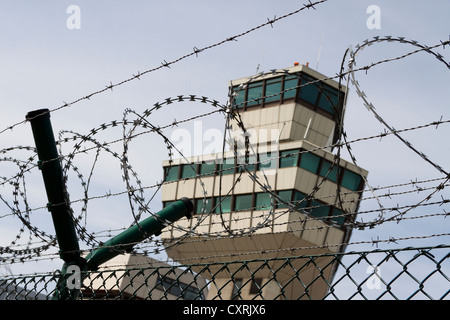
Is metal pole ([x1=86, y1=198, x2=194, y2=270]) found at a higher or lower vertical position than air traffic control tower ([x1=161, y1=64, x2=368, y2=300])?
lower

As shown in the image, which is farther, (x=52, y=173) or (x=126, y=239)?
(x=126, y=239)

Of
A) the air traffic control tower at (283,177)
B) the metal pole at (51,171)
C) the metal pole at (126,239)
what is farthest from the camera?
the air traffic control tower at (283,177)

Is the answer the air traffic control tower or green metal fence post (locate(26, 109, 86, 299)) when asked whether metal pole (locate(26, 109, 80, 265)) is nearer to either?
green metal fence post (locate(26, 109, 86, 299))

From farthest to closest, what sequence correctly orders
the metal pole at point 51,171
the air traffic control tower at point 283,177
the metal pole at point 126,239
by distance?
the air traffic control tower at point 283,177
the metal pole at point 126,239
the metal pole at point 51,171

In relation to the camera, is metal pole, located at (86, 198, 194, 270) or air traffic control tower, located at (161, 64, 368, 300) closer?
metal pole, located at (86, 198, 194, 270)

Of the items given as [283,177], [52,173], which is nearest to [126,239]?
[52,173]

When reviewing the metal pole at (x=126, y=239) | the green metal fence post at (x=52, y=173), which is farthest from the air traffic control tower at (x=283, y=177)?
the green metal fence post at (x=52, y=173)

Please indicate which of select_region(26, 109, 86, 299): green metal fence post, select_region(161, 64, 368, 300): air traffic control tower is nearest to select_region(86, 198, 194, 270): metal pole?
select_region(26, 109, 86, 299): green metal fence post

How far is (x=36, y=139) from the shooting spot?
344 inches

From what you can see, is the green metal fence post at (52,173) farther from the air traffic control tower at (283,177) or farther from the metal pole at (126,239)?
the air traffic control tower at (283,177)

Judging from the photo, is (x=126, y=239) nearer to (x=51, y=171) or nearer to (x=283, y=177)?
(x=51, y=171)

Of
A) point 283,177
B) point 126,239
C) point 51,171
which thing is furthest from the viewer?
point 283,177

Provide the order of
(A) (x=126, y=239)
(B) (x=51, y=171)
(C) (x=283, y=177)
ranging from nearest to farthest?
(B) (x=51, y=171) → (A) (x=126, y=239) → (C) (x=283, y=177)
